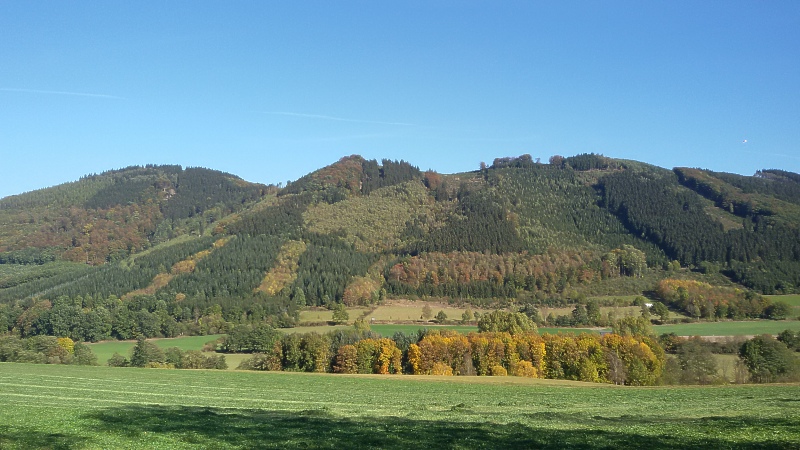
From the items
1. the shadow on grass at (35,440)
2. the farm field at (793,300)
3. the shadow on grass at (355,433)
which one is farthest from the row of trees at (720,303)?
the shadow on grass at (35,440)

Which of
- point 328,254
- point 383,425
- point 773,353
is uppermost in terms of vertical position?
point 328,254

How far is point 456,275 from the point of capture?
175125mm

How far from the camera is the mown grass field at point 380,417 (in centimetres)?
1878

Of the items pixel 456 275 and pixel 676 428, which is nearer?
pixel 676 428

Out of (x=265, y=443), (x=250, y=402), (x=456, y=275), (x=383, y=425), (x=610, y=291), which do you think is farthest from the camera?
(x=456, y=275)

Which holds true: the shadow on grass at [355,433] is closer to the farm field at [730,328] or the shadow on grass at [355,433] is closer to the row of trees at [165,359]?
the row of trees at [165,359]

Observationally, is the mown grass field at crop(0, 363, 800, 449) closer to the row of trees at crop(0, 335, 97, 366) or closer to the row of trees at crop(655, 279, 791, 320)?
the row of trees at crop(0, 335, 97, 366)

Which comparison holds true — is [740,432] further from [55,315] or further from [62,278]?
[62,278]

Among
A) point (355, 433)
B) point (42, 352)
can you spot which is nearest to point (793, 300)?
point (355, 433)

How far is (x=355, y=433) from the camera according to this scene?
68.5 feet

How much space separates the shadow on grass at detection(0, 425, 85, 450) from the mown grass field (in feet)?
0.11

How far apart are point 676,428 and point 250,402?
23.8 metres

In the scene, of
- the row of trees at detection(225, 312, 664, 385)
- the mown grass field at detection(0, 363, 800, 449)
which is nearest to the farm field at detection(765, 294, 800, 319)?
the row of trees at detection(225, 312, 664, 385)

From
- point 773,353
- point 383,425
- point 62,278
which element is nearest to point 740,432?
point 383,425
